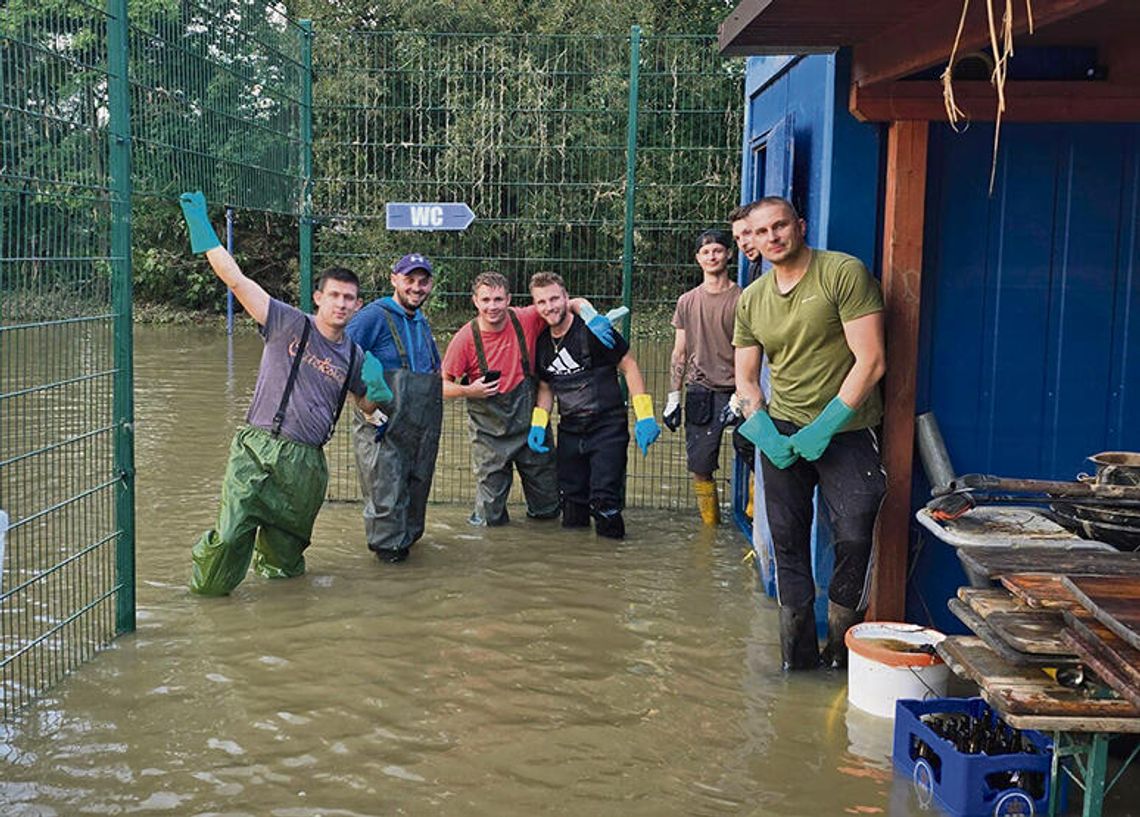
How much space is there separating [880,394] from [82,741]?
3479mm

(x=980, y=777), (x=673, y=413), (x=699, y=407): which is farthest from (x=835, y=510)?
(x=673, y=413)

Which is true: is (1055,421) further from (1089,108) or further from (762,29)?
(762,29)

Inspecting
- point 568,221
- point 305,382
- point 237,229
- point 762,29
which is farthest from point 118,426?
point 237,229

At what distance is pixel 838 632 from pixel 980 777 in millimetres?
1453

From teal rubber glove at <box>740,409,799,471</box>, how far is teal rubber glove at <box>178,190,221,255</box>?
256 cm

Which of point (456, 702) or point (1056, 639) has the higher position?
point (1056, 639)

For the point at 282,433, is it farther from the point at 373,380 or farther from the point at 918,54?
the point at 918,54

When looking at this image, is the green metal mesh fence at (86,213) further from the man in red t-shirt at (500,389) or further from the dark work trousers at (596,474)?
the dark work trousers at (596,474)

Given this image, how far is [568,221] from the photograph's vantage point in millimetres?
8750

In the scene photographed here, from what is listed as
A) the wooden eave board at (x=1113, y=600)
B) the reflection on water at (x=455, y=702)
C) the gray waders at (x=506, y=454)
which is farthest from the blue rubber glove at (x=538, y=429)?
the wooden eave board at (x=1113, y=600)

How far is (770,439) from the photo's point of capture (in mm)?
5387

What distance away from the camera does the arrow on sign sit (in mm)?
8273

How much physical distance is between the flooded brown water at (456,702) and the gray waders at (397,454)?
21 cm

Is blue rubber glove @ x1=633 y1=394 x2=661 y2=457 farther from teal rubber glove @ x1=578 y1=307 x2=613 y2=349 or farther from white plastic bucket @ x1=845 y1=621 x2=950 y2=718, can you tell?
white plastic bucket @ x1=845 y1=621 x2=950 y2=718
